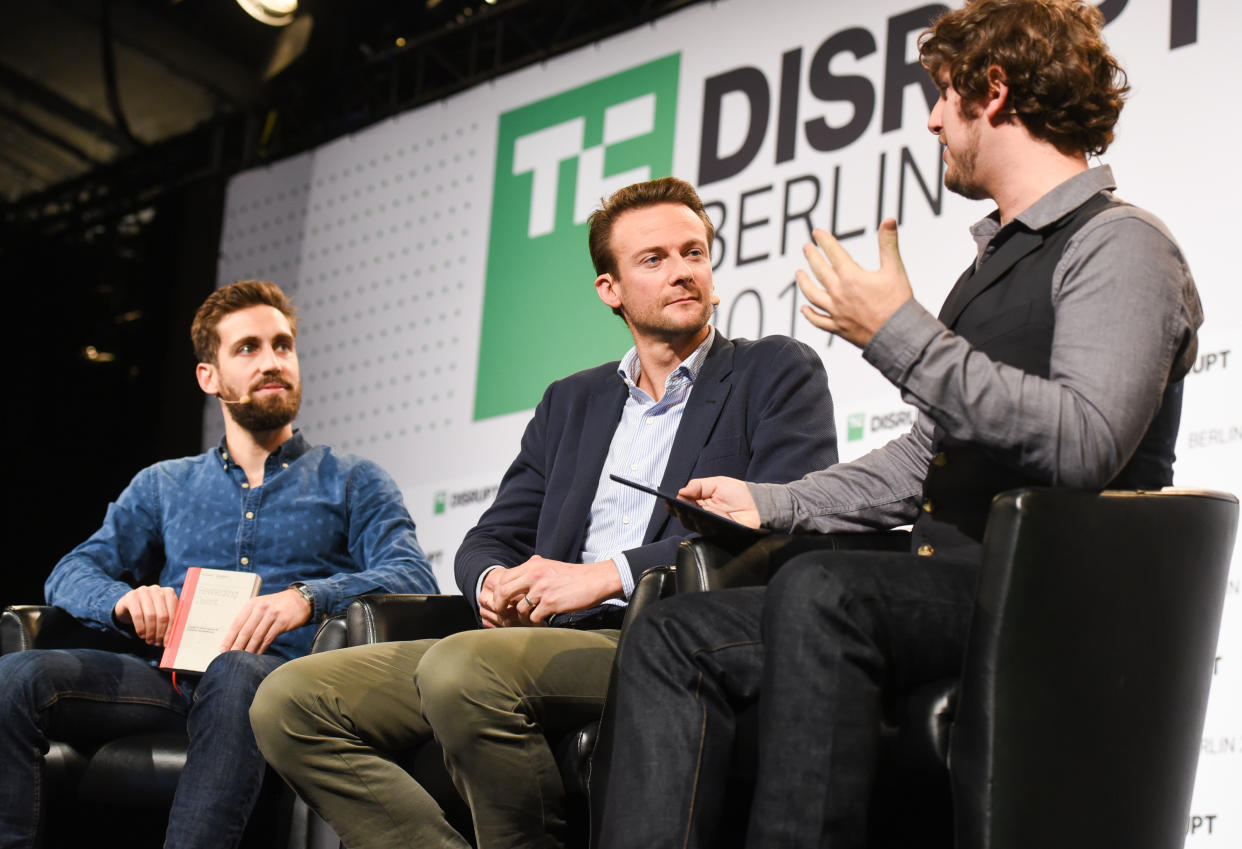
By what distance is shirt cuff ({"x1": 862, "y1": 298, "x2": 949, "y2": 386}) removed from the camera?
1567 mm

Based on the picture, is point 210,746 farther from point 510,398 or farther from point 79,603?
point 510,398

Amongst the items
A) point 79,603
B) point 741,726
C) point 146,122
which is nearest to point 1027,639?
point 741,726

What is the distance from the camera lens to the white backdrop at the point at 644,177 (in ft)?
10.6

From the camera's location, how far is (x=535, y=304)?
468 centimetres

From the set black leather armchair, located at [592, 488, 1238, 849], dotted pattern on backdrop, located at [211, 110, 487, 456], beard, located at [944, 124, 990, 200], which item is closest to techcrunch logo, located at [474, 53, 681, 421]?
dotted pattern on backdrop, located at [211, 110, 487, 456]

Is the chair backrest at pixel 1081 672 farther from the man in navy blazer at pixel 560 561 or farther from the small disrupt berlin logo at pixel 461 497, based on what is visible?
the small disrupt berlin logo at pixel 461 497

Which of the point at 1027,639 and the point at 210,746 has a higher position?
the point at 1027,639

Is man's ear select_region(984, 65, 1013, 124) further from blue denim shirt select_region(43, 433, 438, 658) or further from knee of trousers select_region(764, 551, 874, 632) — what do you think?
blue denim shirt select_region(43, 433, 438, 658)

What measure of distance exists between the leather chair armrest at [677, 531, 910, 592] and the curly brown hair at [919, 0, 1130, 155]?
2.31ft

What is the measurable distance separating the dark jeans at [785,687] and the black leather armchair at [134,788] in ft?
3.41

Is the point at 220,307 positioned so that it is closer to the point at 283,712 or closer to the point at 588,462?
the point at 588,462

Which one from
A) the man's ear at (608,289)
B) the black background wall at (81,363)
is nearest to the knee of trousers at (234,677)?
the man's ear at (608,289)

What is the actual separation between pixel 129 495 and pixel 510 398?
1.73m

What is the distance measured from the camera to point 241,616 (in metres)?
2.64
